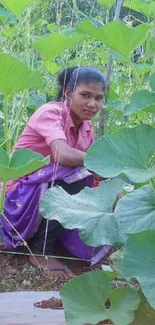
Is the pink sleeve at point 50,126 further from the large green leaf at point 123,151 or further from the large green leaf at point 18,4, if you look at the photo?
the large green leaf at point 123,151

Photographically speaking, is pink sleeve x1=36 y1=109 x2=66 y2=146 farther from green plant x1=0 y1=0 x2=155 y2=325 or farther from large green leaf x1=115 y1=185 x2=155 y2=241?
large green leaf x1=115 y1=185 x2=155 y2=241

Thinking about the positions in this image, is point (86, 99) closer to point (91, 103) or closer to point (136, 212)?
point (91, 103)

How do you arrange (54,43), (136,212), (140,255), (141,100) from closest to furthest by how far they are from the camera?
(140,255), (136,212), (141,100), (54,43)

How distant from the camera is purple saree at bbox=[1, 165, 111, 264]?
1771 mm

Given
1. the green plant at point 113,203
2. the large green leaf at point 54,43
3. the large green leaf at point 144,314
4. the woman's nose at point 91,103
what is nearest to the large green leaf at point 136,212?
the green plant at point 113,203

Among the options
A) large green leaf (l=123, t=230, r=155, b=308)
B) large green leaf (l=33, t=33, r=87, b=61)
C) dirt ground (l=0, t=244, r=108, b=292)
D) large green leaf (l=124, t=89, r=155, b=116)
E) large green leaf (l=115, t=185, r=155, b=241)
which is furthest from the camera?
dirt ground (l=0, t=244, r=108, b=292)

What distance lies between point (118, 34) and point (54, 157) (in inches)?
27.0

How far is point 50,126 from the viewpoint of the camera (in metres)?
1.78

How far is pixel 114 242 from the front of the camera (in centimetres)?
102

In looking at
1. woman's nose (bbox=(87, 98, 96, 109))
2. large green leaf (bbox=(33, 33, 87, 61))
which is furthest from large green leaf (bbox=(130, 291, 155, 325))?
woman's nose (bbox=(87, 98, 96, 109))

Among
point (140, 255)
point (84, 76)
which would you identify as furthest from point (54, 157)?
point (140, 255)

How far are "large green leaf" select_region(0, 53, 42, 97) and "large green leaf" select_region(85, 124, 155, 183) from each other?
0.58 feet

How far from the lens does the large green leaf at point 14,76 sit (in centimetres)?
103

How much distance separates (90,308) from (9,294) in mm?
444
